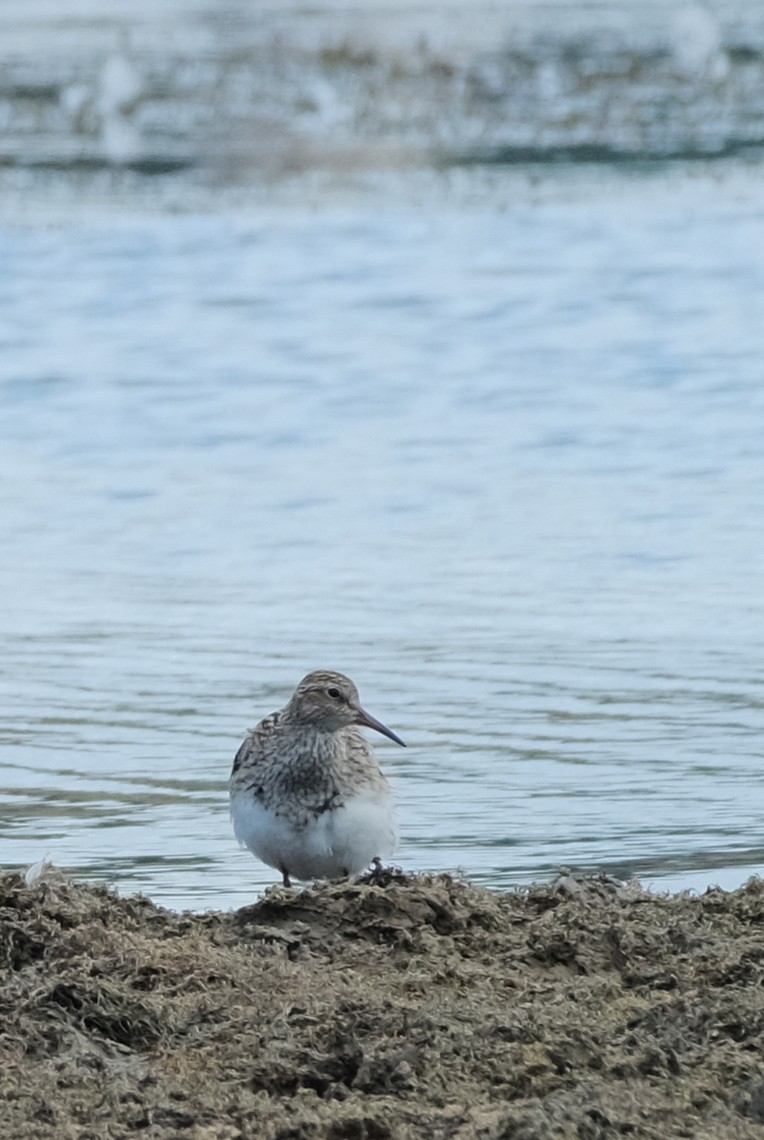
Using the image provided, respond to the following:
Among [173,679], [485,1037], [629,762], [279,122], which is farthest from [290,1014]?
[279,122]

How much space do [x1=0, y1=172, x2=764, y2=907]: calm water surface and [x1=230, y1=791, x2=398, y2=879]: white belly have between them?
136mm

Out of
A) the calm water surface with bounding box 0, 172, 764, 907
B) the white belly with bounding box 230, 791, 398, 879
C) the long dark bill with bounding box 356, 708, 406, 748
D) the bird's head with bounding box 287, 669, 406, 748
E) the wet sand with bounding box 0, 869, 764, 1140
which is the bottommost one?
the calm water surface with bounding box 0, 172, 764, 907

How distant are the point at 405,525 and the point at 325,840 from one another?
14.4 feet

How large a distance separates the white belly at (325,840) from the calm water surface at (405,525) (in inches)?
5.4

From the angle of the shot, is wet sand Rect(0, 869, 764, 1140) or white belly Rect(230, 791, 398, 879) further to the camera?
white belly Rect(230, 791, 398, 879)

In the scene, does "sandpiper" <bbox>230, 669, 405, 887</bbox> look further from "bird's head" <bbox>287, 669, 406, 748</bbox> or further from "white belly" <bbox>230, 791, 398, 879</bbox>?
"bird's head" <bbox>287, 669, 406, 748</bbox>

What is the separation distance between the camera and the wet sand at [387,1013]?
4598 millimetres

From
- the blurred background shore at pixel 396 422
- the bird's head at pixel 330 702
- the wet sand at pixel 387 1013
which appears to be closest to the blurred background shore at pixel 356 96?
the blurred background shore at pixel 396 422

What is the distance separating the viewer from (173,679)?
9195mm

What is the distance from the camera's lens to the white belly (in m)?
7.12

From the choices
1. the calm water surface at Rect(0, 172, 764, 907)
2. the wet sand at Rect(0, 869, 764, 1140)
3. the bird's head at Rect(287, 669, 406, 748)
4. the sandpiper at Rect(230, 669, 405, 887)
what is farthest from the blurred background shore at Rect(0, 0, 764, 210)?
the wet sand at Rect(0, 869, 764, 1140)

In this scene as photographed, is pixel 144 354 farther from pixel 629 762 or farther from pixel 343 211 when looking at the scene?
pixel 629 762

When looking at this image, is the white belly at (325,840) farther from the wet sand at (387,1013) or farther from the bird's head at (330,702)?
the wet sand at (387,1013)

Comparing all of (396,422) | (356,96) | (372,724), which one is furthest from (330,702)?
(356,96)
